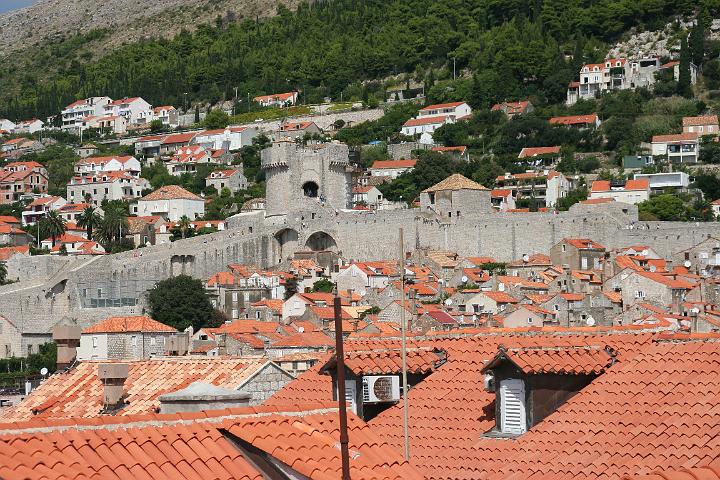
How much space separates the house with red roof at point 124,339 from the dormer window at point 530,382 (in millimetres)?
21535

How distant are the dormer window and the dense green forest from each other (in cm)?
9229

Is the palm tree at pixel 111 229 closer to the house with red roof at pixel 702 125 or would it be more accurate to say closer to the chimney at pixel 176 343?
the house with red roof at pixel 702 125

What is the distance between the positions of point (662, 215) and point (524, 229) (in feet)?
30.7

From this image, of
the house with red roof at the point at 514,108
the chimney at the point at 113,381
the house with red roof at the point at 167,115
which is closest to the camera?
the chimney at the point at 113,381

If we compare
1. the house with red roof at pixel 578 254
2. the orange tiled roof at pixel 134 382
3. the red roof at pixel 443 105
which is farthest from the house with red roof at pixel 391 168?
the orange tiled roof at pixel 134 382

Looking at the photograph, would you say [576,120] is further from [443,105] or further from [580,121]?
[443,105]

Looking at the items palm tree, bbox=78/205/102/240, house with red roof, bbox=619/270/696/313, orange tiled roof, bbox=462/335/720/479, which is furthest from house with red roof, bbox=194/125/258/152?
orange tiled roof, bbox=462/335/720/479

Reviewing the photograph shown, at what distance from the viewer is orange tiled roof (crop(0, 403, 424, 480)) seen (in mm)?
6441

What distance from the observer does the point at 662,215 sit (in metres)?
70.4

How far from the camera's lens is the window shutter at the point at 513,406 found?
1021 centimetres

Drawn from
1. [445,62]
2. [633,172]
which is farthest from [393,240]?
[445,62]

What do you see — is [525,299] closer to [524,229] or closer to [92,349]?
[524,229]

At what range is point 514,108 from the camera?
97562mm

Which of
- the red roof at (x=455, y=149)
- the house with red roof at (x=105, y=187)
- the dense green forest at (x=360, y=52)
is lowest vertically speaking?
the house with red roof at (x=105, y=187)
